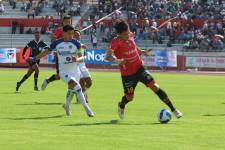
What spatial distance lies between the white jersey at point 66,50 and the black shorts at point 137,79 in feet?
5.46

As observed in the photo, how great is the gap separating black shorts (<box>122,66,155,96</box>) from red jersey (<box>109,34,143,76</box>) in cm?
9

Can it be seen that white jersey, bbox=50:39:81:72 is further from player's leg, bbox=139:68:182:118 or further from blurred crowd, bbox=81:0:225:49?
blurred crowd, bbox=81:0:225:49

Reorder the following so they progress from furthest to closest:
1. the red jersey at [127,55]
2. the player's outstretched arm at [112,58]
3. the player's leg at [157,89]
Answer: the red jersey at [127,55], the player's leg at [157,89], the player's outstretched arm at [112,58]

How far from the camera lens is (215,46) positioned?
48.3m

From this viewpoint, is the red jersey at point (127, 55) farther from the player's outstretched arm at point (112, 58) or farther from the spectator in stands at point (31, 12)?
the spectator in stands at point (31, 12)

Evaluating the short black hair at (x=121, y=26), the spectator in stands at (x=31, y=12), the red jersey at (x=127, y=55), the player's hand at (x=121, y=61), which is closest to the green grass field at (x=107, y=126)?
the red jersey at (x=127, y=55)

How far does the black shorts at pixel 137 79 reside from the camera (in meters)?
14.8

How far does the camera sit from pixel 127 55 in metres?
15.2

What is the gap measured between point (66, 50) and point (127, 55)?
5.87 feet

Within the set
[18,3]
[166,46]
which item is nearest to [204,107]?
[166,46]

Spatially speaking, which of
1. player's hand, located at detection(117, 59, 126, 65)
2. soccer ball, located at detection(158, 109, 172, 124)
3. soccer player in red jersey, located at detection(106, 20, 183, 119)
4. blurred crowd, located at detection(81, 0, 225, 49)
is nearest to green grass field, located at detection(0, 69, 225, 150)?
soccer ball, located at detection(158, 109, 172, 124)

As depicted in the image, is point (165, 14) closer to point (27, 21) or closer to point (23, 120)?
point (27, 21)

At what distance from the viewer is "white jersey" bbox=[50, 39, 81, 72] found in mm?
16109

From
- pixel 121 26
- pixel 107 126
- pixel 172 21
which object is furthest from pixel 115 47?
pixel 172 21
